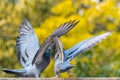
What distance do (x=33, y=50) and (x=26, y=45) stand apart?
4.3 inches

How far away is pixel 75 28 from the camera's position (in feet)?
30.7

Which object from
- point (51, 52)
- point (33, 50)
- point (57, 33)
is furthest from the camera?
point (33, 50)

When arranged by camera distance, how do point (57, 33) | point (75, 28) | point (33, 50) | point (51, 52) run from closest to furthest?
point (57, 33) → point (51, 52) → point (33, 50) → point (75, 28)

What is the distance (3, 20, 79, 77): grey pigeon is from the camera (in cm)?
434

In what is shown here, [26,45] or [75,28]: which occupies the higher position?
[75,28]

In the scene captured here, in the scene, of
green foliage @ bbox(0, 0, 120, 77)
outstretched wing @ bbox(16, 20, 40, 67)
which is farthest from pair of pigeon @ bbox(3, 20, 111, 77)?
green foliage @ bbox(0, 0, 120, 77)

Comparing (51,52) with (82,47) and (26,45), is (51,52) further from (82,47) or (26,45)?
(26,45)

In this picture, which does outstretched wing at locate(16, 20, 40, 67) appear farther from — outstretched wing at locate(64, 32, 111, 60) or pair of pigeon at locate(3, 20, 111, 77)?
outstretched wing at locate(64, 32, 111, 60)

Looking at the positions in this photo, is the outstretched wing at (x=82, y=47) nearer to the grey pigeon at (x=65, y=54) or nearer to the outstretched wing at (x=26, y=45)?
the grey pigeon at (x=65, y=54)

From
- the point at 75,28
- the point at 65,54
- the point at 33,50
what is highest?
the point at 75,28

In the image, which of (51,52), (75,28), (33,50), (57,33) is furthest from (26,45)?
(75,28)

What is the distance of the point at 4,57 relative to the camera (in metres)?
8.43

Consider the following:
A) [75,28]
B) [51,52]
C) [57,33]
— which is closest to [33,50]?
[51,52]

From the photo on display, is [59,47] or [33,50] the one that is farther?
[33,50]
